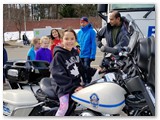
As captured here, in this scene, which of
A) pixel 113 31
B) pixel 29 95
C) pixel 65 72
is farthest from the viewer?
pixel 113 31

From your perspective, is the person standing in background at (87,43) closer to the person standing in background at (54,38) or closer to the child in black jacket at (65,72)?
the person standing in background at (54,38)

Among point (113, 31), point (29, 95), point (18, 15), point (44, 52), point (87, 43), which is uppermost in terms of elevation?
point (18, 15)

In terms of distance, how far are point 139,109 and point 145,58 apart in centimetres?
36

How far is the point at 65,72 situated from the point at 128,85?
19.8 inches

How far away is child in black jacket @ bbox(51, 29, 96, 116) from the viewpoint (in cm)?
193

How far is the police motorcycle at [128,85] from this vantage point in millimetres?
1681

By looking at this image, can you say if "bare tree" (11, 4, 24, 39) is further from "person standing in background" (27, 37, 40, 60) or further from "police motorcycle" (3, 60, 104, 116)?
"police motorcycle" (3, 60, 104, 116)

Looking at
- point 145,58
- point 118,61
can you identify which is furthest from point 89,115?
point 145,58

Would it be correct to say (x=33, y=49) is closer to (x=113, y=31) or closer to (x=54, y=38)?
(x=54, y=38)

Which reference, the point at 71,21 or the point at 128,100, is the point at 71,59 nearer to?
the point at 128,100

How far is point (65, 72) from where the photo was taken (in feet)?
6.37

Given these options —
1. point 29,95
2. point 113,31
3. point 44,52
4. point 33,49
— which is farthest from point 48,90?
point 33,49

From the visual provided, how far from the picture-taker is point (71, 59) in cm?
200

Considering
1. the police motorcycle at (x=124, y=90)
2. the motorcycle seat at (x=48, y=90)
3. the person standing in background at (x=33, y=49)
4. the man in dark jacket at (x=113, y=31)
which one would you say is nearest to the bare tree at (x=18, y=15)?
Answer: the person standing in background at (x=33, y=49)
